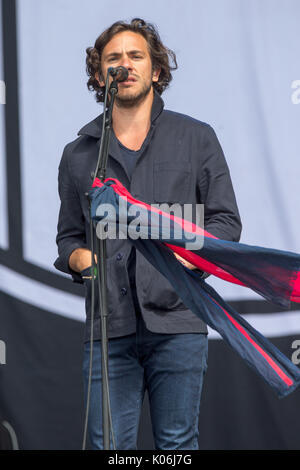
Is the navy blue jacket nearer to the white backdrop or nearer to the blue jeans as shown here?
the blue jeans

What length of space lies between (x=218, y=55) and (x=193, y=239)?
4.42ft

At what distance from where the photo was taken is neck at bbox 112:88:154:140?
196 cm

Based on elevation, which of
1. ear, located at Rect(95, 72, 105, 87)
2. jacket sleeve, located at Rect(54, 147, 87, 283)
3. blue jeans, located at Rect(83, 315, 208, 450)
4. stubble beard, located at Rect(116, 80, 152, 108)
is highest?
ear, located at Rect(95, 72, 105, 87)

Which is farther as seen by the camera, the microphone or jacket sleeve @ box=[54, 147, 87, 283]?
jacket sleeve @ box=[54, 147, 87, 283]

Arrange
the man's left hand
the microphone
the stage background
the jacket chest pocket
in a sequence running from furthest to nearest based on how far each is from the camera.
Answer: the stage background
the jacket chest pocket
the man's left hand
the microphone

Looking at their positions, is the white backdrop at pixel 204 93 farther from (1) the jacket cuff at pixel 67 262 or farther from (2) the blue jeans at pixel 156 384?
(2) the blue jeans at pixel 156 384

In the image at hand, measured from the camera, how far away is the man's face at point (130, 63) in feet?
6.17

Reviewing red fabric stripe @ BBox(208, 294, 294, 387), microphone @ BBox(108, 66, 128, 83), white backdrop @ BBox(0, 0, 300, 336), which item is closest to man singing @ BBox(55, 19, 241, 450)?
red fabric stripe @ BBox(208, 294, 294, 387)

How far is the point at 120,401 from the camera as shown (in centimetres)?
181

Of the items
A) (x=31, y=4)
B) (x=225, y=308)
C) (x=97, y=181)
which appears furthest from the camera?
(x=31, y=4)

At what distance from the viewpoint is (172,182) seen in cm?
187

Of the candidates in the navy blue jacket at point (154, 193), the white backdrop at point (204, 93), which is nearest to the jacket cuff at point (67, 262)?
the navy blue jacket at point (154, 193)
